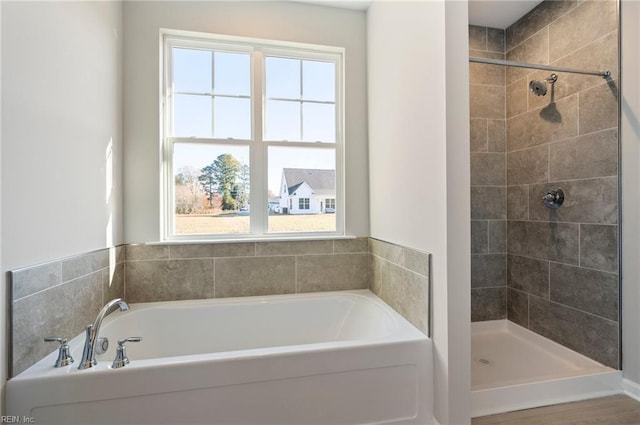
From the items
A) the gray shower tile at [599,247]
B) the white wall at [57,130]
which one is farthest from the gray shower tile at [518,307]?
the white wall at [57,130]

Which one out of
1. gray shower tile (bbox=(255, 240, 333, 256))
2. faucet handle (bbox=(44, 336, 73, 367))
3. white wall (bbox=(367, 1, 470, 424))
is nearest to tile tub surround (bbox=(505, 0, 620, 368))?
white wall (bbox=(367, 1, 470, 424))

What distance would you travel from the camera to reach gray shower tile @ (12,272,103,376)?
1.24 metres

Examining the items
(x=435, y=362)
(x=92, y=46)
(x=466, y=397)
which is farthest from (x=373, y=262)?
(x=92, y=46)

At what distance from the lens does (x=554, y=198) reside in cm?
227

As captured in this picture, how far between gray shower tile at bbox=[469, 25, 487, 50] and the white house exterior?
170cm

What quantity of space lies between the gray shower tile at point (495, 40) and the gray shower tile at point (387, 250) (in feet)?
6.79

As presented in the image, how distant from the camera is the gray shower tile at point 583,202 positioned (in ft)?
6.32

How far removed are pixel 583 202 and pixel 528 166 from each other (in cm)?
52

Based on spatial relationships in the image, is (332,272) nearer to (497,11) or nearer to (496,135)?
(496,135)

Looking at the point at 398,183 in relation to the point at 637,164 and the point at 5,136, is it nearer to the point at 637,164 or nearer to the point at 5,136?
the point at 637,164

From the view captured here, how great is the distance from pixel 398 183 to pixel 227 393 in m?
1.47

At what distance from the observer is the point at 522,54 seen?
2.59 meters

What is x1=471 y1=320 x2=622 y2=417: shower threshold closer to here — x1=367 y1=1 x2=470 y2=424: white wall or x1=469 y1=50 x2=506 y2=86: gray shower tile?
x1=367 y1=1 x2=470 y2=424: white wall

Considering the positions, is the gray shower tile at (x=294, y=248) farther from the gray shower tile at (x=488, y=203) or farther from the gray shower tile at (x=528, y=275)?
the gray shower tile at (x=528, y=275)
